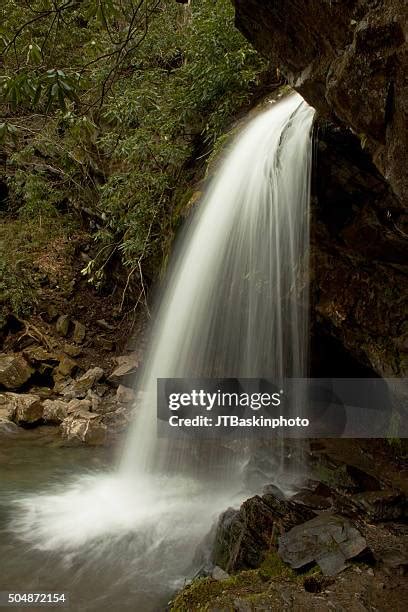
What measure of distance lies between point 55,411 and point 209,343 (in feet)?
11.6

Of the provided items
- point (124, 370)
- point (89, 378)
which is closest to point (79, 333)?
point (89, 378)

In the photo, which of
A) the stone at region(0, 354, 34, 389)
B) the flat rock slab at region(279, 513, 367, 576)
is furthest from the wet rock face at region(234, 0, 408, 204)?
the stone at region(0, 354, 34, 389)

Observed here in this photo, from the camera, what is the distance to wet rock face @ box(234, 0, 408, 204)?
2312 mm

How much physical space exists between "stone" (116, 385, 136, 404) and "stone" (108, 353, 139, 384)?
22 cm

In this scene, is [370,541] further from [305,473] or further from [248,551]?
[305,473]

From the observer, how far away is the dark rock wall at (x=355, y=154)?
2420mm

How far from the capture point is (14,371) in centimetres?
888

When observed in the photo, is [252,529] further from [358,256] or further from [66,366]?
[66,366]

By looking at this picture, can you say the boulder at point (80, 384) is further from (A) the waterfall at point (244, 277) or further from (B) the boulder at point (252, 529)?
(B) the boulder at point (252, 529)

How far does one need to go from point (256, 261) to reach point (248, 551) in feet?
10.6

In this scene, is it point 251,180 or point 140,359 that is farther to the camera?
point 140,359

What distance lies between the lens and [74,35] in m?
11.6

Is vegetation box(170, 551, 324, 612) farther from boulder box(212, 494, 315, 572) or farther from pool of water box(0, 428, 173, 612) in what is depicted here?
pool of water box(0, 428, 173, 612)

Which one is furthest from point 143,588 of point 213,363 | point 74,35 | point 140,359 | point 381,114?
point 74,35
